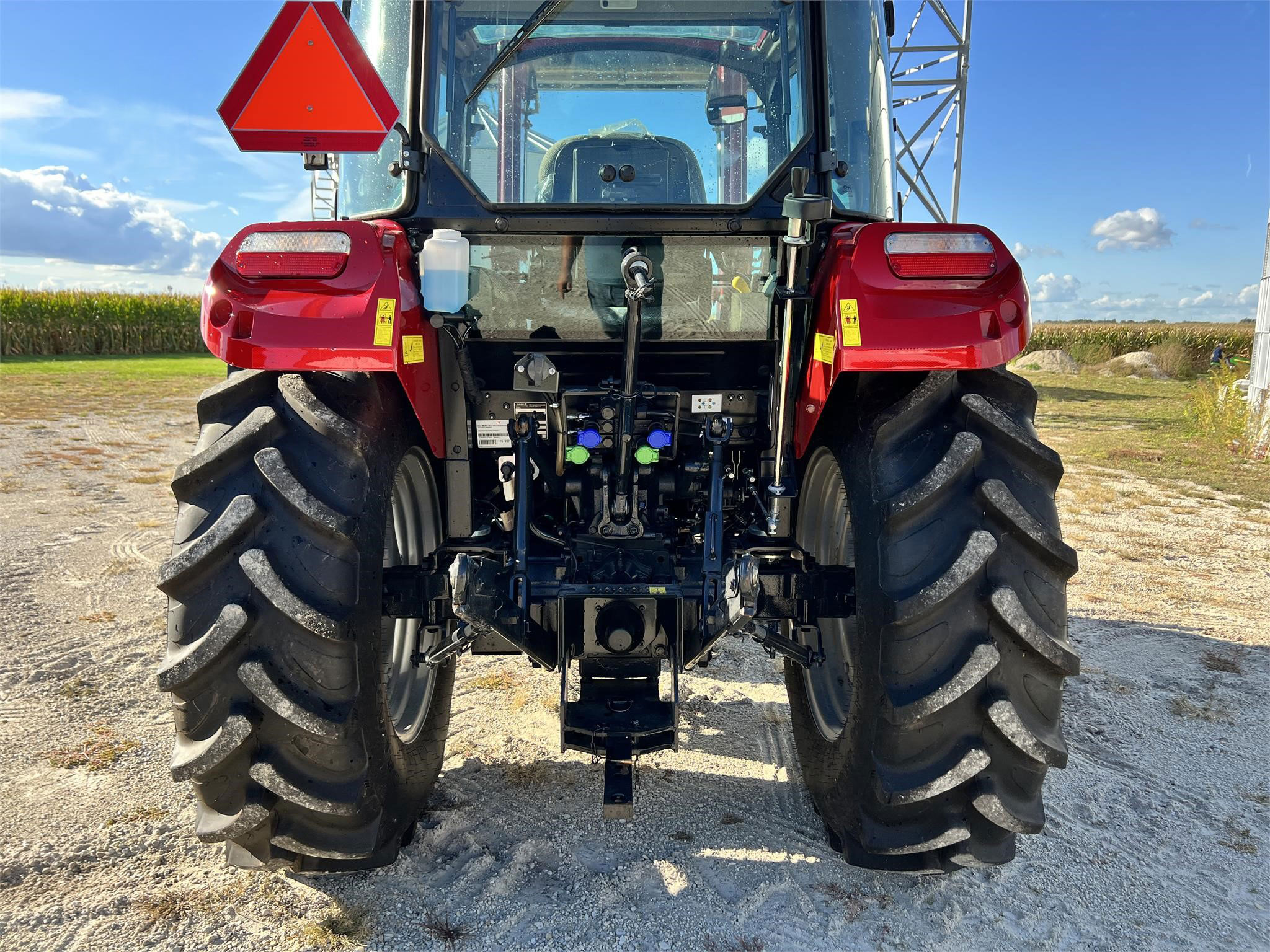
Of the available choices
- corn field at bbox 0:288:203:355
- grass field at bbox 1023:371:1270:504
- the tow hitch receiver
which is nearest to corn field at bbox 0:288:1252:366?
corn field at bbox 0:288:203:355

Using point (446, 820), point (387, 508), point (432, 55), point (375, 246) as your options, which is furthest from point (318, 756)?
point (432, 55)

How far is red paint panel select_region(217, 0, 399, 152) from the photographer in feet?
7.12

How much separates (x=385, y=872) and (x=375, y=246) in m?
1.73

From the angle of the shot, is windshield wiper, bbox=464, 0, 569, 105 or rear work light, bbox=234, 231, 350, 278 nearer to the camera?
rear work light, bbox=234, 231, 350, 278

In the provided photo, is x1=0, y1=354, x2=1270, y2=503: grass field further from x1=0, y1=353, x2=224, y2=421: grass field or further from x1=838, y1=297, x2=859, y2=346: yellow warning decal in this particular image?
x1=838, y1=297, x2=859, y2=346: yellow warning decal

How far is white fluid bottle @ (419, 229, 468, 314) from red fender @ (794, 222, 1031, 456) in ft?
3.16

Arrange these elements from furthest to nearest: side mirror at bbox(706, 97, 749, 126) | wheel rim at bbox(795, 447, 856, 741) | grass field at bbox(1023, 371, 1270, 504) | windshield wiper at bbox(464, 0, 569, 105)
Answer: grass field at bbox(1023, 371, 1270, 504) → wheel rim at bbox(795, 447, 856, 741) → side mirror at bbox(706, 97, 749, 126) → windshield wiper at bbox(464, 0, 569, 105)

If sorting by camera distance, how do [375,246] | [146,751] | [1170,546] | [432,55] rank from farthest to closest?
[1170,546], [146,751], [432,55], [375,246]

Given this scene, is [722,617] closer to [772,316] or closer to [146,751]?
[772,316]

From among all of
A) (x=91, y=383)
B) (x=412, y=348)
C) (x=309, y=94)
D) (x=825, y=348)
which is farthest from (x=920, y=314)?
(x=91, y=383)

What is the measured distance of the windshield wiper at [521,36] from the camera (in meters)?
2.45

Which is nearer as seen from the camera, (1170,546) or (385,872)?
(385,872)

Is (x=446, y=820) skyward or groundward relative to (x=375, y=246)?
groundward

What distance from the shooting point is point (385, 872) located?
250cm
